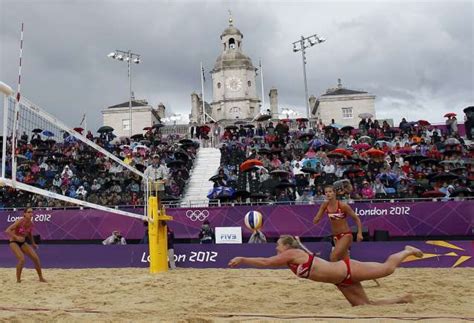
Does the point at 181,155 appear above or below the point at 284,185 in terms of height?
above

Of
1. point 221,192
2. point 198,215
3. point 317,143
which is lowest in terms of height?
point 198,215

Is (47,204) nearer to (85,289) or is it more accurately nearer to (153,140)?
(153,140)

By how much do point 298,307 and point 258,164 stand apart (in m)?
11.1

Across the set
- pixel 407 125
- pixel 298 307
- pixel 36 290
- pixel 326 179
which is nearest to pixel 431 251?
pixel 326 179

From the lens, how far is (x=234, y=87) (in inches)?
2206

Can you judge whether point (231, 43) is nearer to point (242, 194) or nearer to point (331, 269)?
point (242, 194)

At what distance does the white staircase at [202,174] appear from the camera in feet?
62.9

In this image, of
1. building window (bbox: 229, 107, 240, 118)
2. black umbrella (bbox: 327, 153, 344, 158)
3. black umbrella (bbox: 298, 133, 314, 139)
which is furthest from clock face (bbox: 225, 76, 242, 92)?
black umbrella (bbox: 327, 153, 344, 158)

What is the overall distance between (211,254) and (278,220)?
2792mm

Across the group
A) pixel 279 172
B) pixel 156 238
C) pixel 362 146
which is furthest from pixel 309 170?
pixel 156 238

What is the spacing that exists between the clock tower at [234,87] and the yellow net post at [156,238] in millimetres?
43195

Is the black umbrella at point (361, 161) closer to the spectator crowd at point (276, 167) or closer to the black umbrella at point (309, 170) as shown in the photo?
the spectator crowd at point (276, 167)

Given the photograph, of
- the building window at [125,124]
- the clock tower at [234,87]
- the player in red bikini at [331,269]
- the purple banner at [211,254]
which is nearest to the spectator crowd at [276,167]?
the purple banner at [211,254]

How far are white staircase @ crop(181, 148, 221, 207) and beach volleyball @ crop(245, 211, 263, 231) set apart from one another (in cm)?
302
